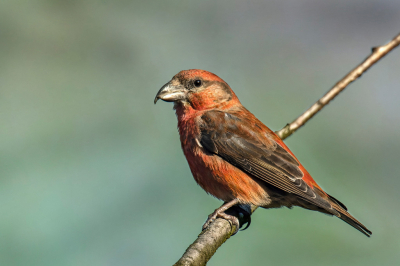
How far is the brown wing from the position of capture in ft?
12.9

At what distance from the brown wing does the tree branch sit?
0.46m

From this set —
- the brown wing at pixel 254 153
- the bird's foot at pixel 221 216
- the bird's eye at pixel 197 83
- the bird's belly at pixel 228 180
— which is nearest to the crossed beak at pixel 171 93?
the bird's eye at pixel 197 83

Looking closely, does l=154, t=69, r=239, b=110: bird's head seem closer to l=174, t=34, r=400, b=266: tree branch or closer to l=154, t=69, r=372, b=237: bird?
l=154, t=69, r=372, b=237: bird

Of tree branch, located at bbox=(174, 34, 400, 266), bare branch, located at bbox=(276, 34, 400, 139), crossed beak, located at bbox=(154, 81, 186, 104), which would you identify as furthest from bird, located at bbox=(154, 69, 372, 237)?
bare branch, located at bbox=(276, 34, 400, 139)

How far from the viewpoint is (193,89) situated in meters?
4.64

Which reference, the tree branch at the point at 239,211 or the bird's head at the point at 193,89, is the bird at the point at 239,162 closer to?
the bird's head at the point at 193,89

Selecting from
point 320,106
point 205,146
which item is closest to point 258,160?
point 205,146

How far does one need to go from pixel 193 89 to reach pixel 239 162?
3.48 ft

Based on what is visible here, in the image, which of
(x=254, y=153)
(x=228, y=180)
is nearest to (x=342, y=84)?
(x=254, y=153)

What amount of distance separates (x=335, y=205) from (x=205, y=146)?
4.67 feet

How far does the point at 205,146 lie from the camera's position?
422 centimetres

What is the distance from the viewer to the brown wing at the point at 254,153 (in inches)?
155

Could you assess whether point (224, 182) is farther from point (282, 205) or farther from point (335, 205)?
point (335, 205)

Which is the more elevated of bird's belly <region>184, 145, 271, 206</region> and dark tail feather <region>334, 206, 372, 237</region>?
bird's belly <region>184, 145, 271, 206</region>
